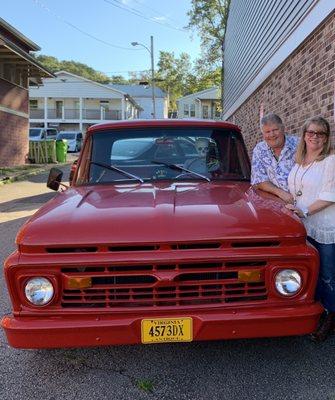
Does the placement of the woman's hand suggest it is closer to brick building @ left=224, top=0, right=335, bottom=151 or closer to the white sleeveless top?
the white sleeveless top

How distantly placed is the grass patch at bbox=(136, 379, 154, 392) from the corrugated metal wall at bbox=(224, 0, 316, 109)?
541 centimetres

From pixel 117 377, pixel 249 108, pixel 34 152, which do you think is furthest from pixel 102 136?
pixel 34 152

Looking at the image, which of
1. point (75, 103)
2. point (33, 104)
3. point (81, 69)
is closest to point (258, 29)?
point (75, 103)

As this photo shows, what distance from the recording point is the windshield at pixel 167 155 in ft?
14.6

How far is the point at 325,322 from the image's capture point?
391 cm

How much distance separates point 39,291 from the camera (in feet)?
9.96

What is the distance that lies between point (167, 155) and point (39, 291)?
194 cm

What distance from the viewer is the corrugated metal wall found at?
8.51 metres

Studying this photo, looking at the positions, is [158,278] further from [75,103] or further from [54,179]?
[75,103]

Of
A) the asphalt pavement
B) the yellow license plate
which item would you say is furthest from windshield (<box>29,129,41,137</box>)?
the yellow license plate

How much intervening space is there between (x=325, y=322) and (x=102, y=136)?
2.44 meters

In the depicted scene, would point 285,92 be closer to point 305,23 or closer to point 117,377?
point 305,23

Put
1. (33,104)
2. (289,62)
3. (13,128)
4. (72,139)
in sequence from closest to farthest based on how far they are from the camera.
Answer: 1. (289,62)
2. (13,128)
3. (72,139)
4. (33,104)

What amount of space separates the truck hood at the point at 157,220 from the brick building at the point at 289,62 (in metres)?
2.92
